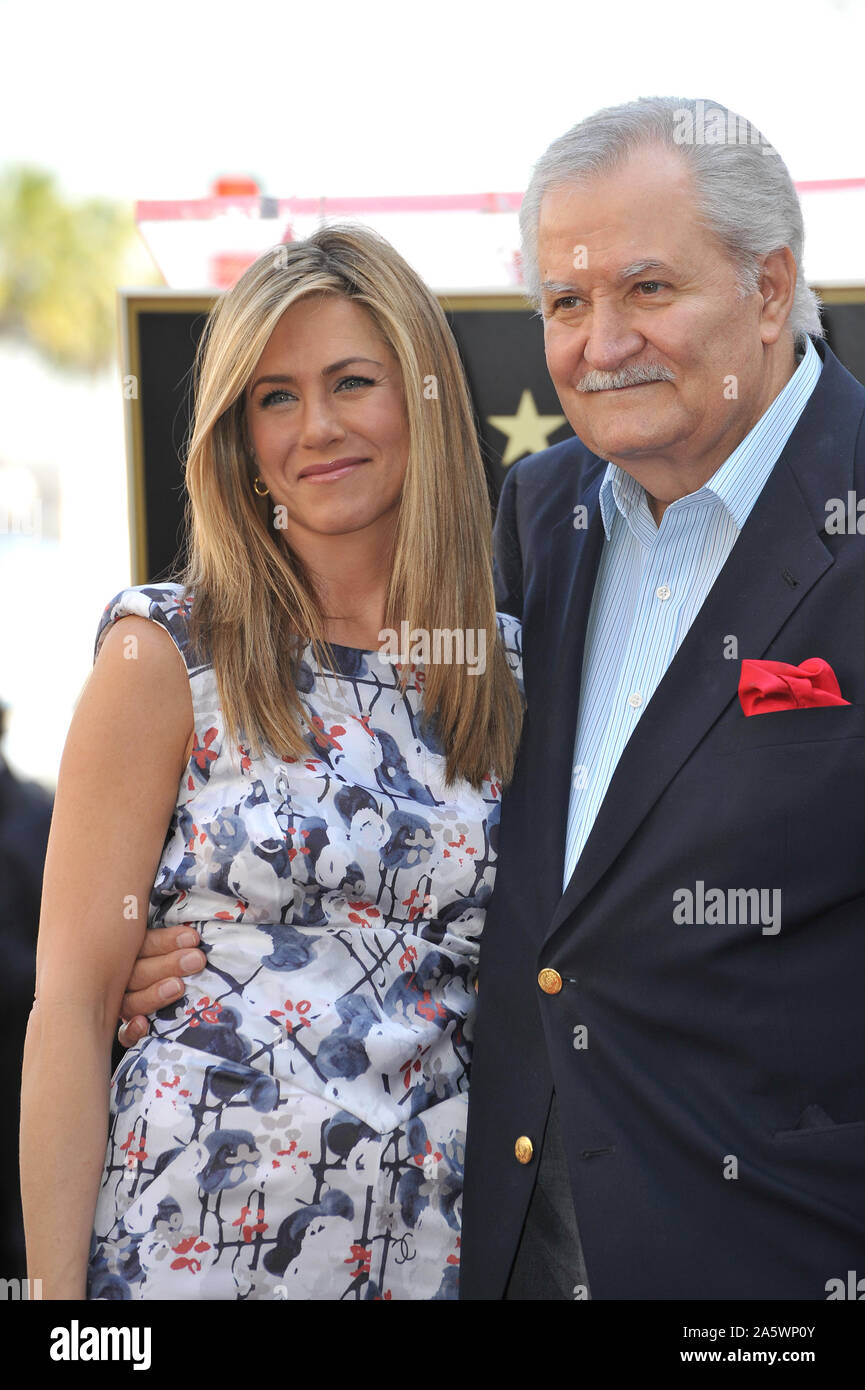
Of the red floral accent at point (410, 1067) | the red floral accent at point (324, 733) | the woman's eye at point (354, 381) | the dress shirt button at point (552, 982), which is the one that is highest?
the woman's eye at point (354, 381)

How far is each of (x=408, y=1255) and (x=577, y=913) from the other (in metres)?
0.60

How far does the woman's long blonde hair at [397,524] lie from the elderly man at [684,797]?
0.15 metres

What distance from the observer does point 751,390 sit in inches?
90.7

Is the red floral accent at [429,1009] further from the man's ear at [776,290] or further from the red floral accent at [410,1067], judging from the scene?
the man's ear at [776,290]

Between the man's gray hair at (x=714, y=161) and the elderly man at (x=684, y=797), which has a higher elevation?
A: the man's gray hair at (x=714, y=161)

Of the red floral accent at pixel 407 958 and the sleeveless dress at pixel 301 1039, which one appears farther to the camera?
the red floral accent at pixel 407 958

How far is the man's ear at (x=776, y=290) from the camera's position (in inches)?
91.7

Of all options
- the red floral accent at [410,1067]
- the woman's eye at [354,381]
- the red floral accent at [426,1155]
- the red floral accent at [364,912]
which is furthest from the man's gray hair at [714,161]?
the red floral accent at [426,1155]

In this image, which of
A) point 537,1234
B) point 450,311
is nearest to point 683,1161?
point 537,1234

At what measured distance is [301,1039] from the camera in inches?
83.0

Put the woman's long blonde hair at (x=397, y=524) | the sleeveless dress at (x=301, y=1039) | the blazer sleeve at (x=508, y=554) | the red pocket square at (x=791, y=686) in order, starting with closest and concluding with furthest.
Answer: the red pocket square at (x=791, y=686) < the sleeveless dress at (x=301, y=1039) < the woman's long blonde hair at (x=397, y=524) < the blazer sleeve at (x=508, y=554)

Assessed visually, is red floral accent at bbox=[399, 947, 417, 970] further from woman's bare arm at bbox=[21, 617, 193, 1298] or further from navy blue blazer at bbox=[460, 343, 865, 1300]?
woman's bare arm at bbox=[21, 617, 193, 1298]

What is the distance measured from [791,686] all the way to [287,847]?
793mm

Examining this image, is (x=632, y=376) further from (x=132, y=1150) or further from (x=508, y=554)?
(x=132, y=1150)
